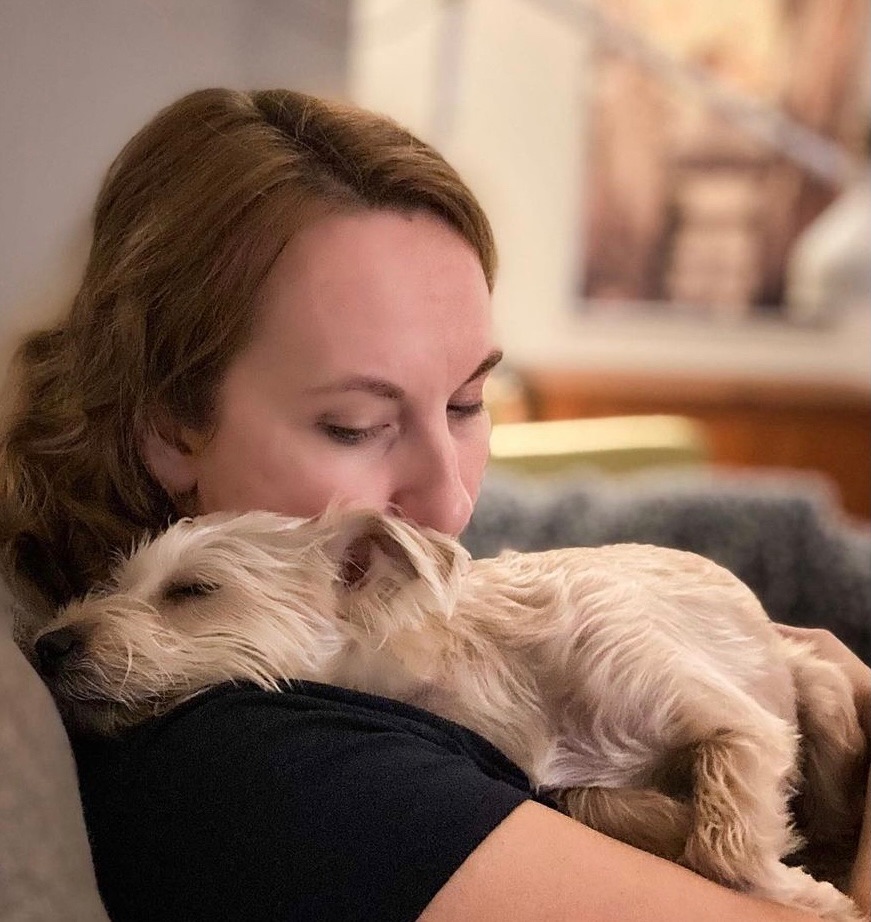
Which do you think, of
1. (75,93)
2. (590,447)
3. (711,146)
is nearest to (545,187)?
(711,146)

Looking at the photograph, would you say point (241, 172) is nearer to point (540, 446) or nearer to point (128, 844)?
point (128, 844)

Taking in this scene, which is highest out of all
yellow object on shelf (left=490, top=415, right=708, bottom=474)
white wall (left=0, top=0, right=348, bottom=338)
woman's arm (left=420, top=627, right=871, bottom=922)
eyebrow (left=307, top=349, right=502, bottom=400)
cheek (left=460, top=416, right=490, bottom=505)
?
white wall (left=0, top=0, right=348, bottom=338)

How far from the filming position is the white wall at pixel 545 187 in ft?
13.5

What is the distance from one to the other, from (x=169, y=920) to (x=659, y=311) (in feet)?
13.0

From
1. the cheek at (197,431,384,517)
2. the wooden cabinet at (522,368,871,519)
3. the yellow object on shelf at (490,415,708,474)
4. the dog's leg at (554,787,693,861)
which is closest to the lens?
the dog's leg at (554,787,693,861)

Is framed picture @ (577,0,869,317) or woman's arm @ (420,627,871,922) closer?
woman's arm @ (420,627,871,922)

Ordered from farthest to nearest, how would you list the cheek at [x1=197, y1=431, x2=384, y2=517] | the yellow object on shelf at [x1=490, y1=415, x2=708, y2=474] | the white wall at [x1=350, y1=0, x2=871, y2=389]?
the white wall at [x1=350, y1=0, x2=871, y2=389] → the yellow object on shelf at [x1=490, y1=415, x2=708, y2=474] → the cheek at [x1=197, y1=431, x2=384, y2=517]

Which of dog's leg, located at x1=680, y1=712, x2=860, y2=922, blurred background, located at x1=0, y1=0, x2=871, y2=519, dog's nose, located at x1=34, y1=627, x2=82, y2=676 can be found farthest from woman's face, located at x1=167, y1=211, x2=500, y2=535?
blurred background, located at x1=0, y1=0, x2=871, y2=519

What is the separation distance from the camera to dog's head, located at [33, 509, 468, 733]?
868 millimetres

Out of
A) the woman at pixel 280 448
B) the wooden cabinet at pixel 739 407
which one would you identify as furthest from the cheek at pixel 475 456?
the wooden cabinet at pixel 739 407

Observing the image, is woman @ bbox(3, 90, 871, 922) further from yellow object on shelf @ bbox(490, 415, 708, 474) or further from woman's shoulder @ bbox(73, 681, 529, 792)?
yellow object on shelf @ bbox(490, 415, 708, 474)

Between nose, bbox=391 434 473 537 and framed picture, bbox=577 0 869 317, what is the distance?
3626 millimetres

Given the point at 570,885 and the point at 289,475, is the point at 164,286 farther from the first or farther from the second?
the point at 570,885

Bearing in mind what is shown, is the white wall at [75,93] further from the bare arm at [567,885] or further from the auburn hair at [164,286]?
the bare arm at [567,885]
